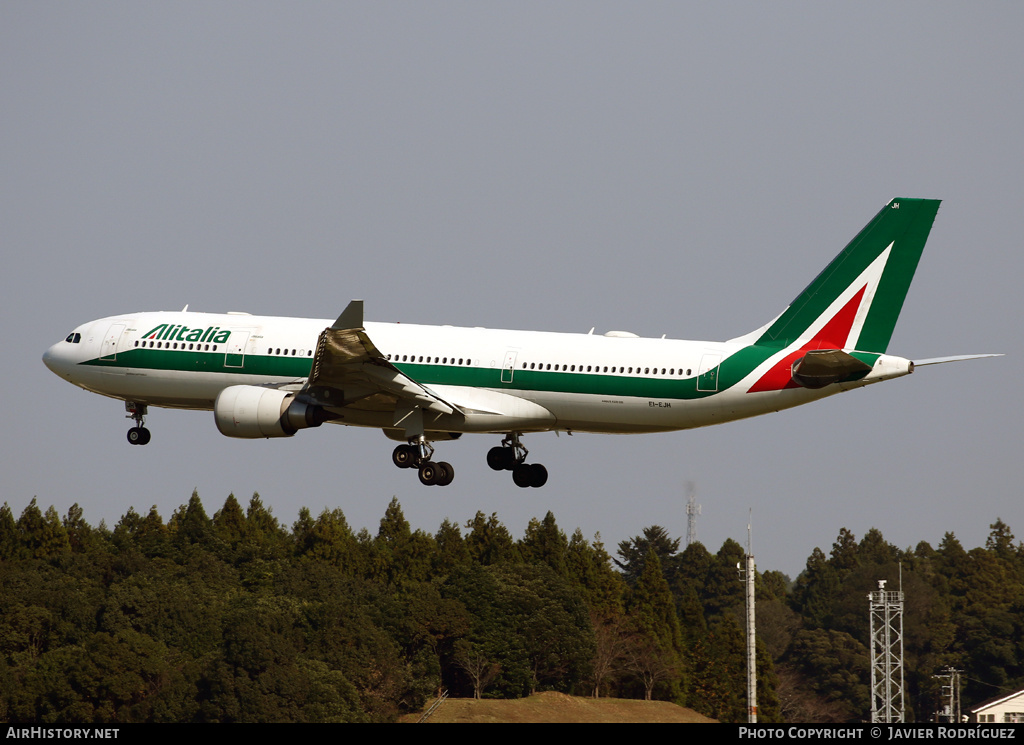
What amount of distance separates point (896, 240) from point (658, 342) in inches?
342

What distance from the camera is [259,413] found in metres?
51.2

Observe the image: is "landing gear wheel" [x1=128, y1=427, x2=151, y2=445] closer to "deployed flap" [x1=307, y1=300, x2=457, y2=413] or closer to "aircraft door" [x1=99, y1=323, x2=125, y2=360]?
"aircraft door" [x1=99, y1=323, x2=125, y2=360]

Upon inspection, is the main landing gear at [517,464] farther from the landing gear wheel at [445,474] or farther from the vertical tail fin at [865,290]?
the vertical tail fin at [865,290]

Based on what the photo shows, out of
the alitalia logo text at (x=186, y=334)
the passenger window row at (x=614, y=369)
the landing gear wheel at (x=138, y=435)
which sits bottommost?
the landing gear wheel at (x=138, y=435)

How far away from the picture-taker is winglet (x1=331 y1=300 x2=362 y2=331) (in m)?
47.3

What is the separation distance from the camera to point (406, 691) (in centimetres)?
11756

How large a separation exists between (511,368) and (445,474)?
4845 mm

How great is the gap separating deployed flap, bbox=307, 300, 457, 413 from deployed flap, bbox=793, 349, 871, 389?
12101 millimetres

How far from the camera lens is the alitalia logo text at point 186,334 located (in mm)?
54688

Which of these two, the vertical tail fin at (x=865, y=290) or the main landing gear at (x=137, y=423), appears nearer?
the vertical tail fin at (x=865, y=290)

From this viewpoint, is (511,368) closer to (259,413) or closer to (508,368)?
(508,368)

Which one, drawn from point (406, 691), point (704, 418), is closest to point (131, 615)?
point (406, 691)

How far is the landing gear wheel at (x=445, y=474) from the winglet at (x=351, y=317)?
776 cm

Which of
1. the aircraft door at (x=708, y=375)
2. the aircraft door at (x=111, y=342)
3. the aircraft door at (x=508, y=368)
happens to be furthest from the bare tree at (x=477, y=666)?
the aircraft door at (x=708, y=375)
